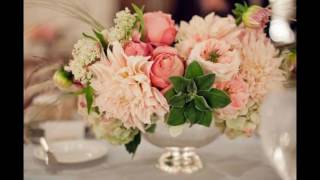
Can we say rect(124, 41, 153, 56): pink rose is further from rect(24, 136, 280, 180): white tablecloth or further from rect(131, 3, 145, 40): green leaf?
rect(24, 136, 280, 180): white tablecloth

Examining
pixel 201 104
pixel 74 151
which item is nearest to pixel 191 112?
pixel 201 104

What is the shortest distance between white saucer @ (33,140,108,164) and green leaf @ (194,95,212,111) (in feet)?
0.62

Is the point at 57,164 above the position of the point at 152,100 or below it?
below

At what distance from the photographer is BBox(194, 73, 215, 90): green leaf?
706 mm

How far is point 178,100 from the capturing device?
71 centimetres

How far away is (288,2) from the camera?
2.46ft

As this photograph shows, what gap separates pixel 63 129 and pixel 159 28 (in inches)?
10.0

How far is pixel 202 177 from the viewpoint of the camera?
30.1 inches

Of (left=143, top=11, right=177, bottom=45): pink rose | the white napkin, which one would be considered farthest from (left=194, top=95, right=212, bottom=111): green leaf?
the white napkin

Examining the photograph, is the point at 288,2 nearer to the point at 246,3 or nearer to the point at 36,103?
the point at 246,3

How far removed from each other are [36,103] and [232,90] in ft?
1.15

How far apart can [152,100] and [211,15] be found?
18 centimetres

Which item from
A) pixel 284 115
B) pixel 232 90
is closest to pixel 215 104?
pixel 232 90
